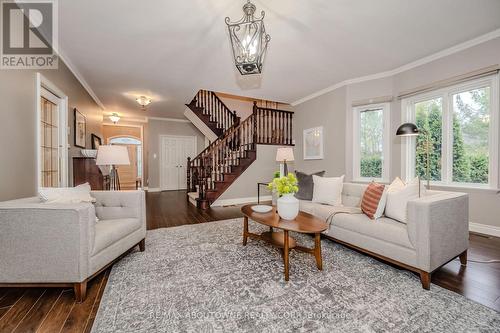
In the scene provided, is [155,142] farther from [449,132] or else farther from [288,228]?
[449,132]

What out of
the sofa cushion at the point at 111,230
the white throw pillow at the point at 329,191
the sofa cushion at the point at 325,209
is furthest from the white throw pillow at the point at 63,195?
the white throw pillow at the point at 329,191

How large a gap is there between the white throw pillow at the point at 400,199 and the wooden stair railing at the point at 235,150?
3.58 meters

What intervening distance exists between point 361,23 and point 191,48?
2.28 m

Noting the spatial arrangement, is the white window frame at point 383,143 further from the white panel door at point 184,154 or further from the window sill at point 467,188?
the white panel door at point 184,154

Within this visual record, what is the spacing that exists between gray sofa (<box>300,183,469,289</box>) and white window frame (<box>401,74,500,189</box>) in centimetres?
146

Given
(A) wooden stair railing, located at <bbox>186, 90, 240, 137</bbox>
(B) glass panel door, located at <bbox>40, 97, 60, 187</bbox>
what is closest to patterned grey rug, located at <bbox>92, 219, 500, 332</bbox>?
(B) glass panel door, located at <bbox>40, 97, 60, 187</bbox>

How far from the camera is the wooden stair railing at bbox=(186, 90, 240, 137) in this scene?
6.11 meters

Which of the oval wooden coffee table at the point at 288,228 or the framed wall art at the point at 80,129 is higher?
the framed wall art at the point at 80,129

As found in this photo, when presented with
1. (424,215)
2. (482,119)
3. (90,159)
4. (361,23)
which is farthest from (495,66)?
(90,159)

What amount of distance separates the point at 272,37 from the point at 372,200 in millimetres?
2425

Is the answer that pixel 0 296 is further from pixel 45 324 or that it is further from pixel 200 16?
pixel 200 16

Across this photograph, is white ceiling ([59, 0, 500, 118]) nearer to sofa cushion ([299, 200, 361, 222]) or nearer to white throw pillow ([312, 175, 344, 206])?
white throw pillow ([312, 175, 344, 206])

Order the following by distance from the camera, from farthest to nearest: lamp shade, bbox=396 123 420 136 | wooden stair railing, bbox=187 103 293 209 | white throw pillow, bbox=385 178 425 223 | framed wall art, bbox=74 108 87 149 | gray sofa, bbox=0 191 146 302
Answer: wooden stair railing, bbox=187 103 293 209 → framed wall art, bbox=74 108 87 149 → lamp shade, bbox=396 123 420 136 → white throw pillow, bbox=385 178 425 223 → gray sofa, bbox=0 191 146 302

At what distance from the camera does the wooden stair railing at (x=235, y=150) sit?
5.02m
